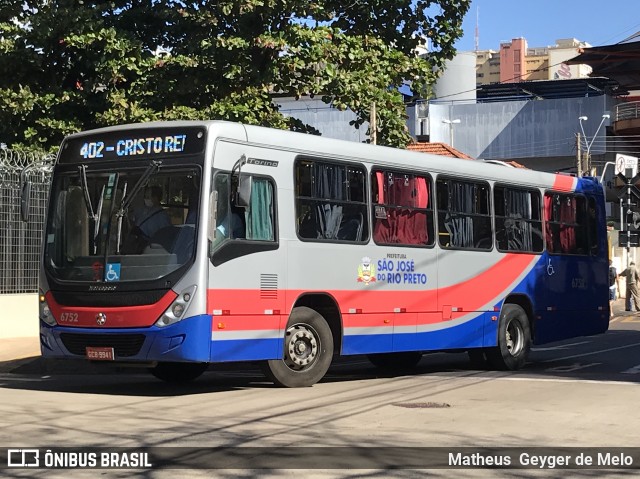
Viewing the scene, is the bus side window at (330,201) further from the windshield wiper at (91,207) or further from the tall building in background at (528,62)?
the tall building in background at (528,62)

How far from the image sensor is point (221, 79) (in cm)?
2308

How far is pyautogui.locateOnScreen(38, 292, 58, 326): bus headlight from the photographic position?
555 inches

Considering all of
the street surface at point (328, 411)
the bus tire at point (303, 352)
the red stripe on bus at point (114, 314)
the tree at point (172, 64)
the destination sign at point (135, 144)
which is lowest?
the street surface at point (328, 411)

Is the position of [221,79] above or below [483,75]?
below

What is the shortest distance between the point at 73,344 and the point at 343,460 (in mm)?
5978

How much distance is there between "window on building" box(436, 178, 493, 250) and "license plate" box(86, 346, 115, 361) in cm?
553

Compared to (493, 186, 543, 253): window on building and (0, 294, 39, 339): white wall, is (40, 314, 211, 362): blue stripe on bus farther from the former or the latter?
(0, 294, 39, 339): white wall

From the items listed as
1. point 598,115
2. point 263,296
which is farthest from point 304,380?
point 598,115

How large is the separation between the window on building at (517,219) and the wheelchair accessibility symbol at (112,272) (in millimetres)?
6894

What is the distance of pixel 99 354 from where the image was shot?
13539 millimetres

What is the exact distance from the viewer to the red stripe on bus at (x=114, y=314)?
43.4 feet

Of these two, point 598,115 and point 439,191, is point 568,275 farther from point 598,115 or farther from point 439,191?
point 598,115

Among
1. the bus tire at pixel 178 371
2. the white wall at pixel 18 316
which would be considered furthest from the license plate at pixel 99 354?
the white wall at pixel 18 316

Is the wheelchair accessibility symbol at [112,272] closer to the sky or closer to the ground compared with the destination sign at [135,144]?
closer to the ground
